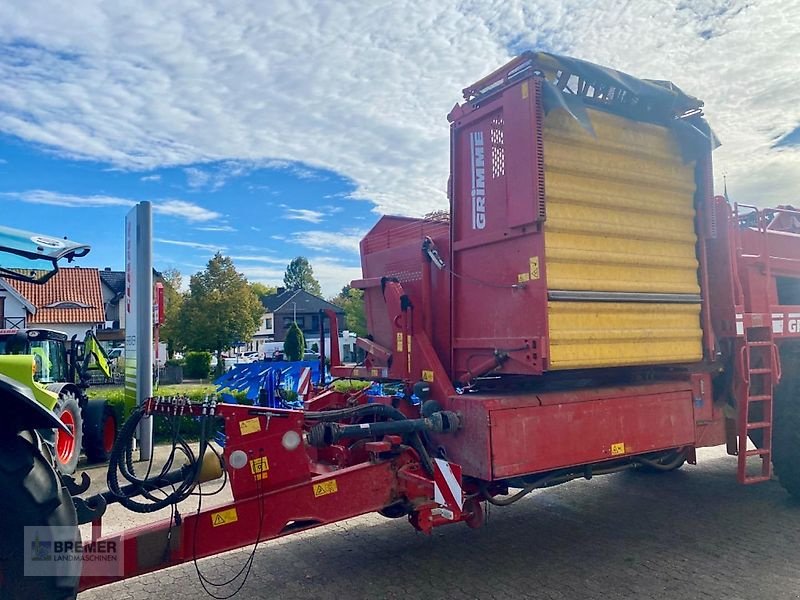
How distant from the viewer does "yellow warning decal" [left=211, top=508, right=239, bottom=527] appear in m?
3.58

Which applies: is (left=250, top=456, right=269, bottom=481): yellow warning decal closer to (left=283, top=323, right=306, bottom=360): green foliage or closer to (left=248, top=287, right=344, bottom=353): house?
(left=283, top=323, right=306, bottom=360): green foliage

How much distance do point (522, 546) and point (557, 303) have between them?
7.15ft

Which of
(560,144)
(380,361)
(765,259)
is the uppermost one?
(560,144)

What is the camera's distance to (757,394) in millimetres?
5410

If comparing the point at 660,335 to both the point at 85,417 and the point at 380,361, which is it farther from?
the point at 85,417

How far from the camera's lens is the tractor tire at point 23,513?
8.48 feet

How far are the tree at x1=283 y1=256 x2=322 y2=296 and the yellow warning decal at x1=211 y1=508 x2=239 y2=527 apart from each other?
9174 centimetres

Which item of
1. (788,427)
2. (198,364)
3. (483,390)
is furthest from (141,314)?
(198,364)

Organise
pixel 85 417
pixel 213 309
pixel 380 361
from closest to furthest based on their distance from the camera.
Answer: pixel 380 361 → pixel 85 417 → pixel 213 309

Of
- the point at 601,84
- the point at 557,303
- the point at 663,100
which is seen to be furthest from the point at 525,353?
the point at 663,100

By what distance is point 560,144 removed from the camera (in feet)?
13.8

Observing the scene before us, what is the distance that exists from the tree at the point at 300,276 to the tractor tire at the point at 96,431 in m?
86.0

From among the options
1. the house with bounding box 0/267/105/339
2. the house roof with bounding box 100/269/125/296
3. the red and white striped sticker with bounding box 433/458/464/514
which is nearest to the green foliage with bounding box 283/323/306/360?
the house with bounding box 0/267/105/339

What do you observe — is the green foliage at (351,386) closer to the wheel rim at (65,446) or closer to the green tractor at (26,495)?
the wheel rim at (65,446)
